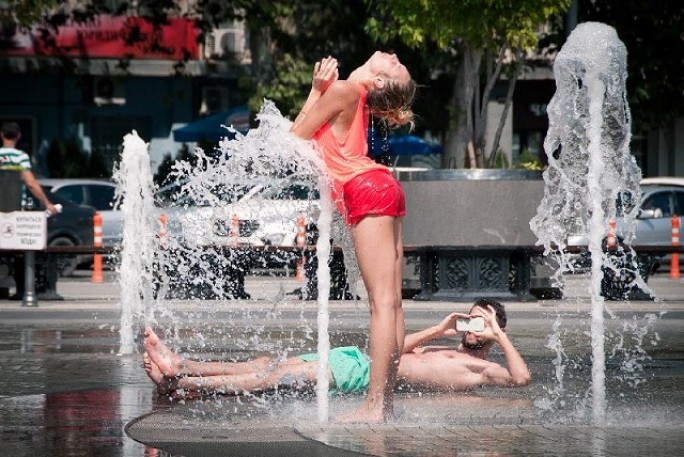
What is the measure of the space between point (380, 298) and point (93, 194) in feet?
71.9

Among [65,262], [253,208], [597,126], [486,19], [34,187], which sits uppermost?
[486,19]

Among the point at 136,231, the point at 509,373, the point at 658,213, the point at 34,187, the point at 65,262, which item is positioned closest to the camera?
the point at 509,373

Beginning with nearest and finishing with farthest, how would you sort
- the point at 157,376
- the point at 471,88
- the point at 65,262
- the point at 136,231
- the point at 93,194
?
the point at 157,376 < the point at 136,231 < the point at 471,88 < the point at 65,262 < the point at 93,194

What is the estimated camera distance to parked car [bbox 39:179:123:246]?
28109mm

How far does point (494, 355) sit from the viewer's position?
11.2 metres

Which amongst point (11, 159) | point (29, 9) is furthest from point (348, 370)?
point (29, 9)

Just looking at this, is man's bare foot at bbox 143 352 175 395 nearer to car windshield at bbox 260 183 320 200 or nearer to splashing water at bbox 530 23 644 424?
car windshield at bbox 260 183 320 200

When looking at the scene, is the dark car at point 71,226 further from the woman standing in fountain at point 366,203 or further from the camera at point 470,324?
the woman standing in fountain at point 366,203

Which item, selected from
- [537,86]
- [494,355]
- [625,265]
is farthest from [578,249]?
[537,86]

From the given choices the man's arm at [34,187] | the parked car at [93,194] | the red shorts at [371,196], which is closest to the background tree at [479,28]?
the man's arm at [34,187]

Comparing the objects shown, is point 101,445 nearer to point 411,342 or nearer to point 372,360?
point 372,360

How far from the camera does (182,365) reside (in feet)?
27.4

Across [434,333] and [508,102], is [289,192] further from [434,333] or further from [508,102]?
[508,102]

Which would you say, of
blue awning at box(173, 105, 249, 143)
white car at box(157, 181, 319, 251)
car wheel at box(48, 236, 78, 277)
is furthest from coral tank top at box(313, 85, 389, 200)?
blue awning at box(173, 105, 249, 143)
